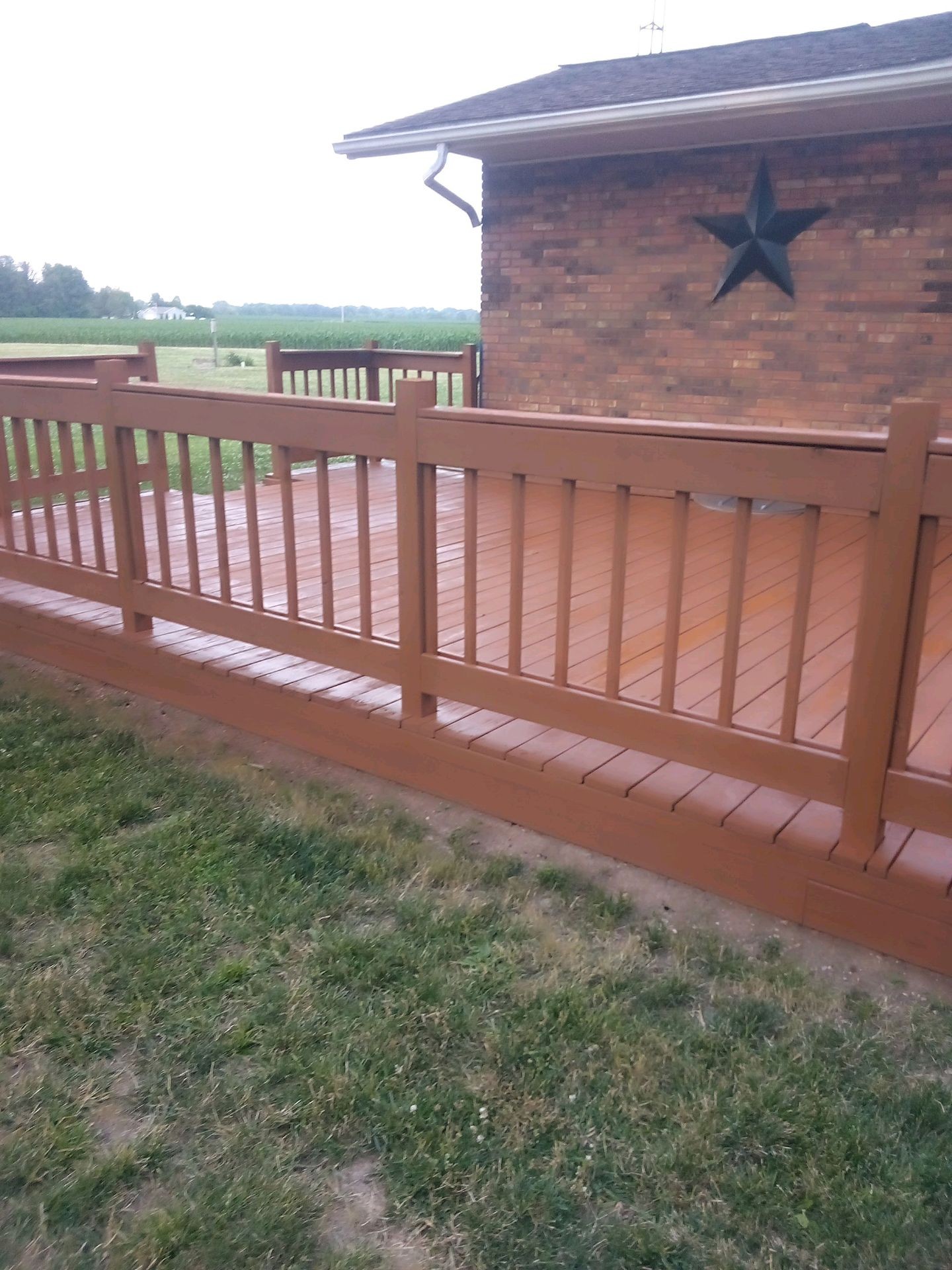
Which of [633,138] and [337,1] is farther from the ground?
[337,1]

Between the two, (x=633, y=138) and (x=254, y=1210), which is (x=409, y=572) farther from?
(x=633, y=138)

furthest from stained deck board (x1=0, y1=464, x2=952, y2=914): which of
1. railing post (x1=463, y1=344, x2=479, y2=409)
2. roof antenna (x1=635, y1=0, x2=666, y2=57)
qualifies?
roof antenna (x1=635, y1=0, x2=666, y2=57)

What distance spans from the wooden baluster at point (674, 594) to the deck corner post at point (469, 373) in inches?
213

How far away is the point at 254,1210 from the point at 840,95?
573 cm

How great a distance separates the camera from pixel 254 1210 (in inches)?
65.5

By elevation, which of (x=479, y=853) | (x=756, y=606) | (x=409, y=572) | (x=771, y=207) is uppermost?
(x=771, y=207)

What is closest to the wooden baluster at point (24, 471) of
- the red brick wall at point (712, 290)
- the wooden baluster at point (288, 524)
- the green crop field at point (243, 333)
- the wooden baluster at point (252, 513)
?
the wooden baluster at point (252, 513)

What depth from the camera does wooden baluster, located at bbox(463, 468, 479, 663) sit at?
2.80 m

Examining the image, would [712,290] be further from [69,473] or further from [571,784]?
[571,784]

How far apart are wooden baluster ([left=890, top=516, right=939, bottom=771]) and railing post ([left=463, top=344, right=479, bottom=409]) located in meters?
5.83

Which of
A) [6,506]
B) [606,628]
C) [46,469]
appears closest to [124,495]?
[46,469]

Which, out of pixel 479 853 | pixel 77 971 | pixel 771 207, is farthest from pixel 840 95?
pixel 77 971

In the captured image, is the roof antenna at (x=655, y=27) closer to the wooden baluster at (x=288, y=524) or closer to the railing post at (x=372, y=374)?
the railing post at (x=372, y=374)

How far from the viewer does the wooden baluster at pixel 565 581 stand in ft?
8.65
